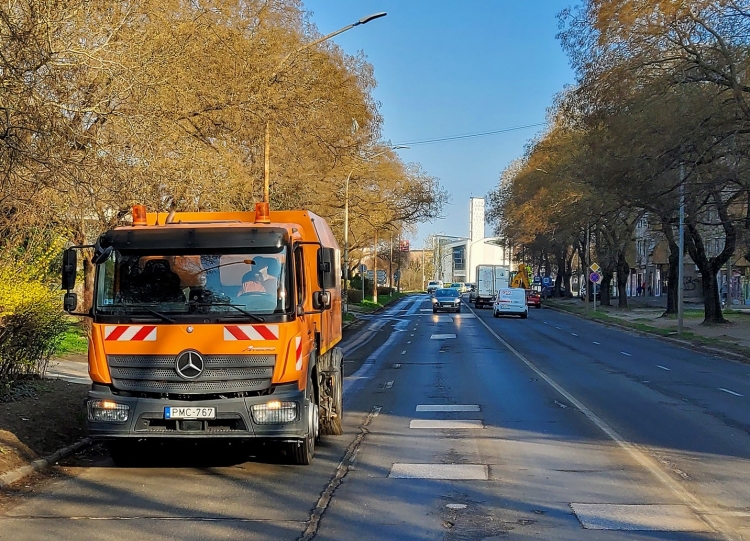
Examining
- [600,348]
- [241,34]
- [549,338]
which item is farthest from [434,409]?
[549,338]

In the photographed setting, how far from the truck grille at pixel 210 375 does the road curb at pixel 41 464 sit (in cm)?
135

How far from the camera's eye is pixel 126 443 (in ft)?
30.5

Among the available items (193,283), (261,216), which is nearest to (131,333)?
(193,283)

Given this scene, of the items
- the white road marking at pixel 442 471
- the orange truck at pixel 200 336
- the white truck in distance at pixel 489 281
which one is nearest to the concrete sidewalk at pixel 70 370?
the orange truck at pixel 200 336

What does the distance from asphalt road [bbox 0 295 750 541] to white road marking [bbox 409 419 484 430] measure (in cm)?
4

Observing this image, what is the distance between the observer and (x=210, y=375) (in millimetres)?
8531

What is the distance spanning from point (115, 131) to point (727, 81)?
15.7 m

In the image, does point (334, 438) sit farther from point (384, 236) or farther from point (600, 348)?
point (384, 236)

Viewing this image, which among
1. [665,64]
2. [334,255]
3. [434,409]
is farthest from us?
[665,64]

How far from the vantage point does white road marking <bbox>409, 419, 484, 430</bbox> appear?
12.2 meters

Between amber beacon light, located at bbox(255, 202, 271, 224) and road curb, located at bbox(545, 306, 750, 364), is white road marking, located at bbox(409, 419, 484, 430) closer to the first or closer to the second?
amber beacon light, located at bbox(255, 202, 271, 224)

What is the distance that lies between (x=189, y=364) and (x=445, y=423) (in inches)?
195

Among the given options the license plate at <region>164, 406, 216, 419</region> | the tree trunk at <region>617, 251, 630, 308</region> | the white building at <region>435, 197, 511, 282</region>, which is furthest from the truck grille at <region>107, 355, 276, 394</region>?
the white building at <region>435, 197, 511, 282</region>

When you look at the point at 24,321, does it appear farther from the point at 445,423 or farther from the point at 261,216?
the point at 445,423
